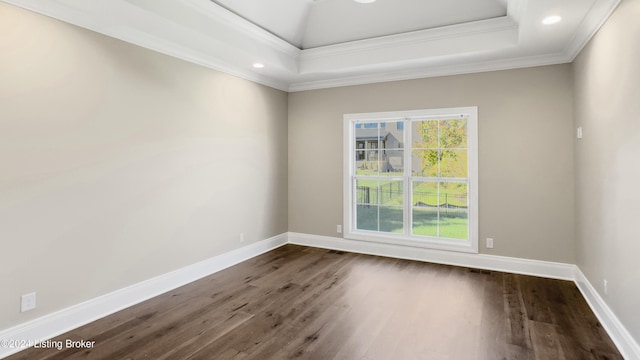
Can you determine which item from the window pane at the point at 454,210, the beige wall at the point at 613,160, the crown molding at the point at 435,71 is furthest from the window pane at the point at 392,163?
A: the beige wall at the point at 613,160

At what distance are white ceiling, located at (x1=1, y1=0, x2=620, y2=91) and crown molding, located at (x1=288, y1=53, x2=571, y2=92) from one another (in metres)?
0.01

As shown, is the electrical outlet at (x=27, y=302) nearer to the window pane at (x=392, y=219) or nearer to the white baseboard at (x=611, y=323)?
the window pane at (x=392, y=219)

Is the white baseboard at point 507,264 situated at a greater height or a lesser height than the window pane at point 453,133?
lesser

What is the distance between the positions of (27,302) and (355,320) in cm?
250

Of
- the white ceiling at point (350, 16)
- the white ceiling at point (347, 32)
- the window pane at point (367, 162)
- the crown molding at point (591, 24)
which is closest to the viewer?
the crown molding at point (591, 24)

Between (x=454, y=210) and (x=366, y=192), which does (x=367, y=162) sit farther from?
(x=454, y=210)

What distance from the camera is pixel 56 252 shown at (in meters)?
2.69

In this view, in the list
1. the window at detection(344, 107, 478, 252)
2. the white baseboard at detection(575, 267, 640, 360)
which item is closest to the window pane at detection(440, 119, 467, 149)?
the window at detection(344, 107, 478, 252)

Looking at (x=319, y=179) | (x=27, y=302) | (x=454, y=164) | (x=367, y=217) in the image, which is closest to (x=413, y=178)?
(x=454, y=164)

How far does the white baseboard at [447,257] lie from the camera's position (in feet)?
13.0

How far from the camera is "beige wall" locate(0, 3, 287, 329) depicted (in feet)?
8.11

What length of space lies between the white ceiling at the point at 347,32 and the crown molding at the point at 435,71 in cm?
1

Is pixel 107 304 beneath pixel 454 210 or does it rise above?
beneath

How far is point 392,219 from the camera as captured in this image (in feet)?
16.5
